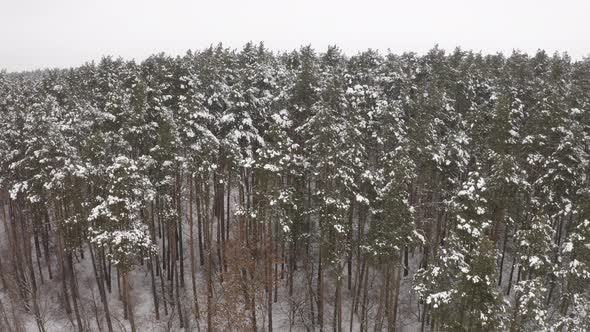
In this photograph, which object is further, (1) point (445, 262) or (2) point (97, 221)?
(2) point (97, 221)

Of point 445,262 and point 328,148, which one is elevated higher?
point 328,148

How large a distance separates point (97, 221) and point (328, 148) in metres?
13.6

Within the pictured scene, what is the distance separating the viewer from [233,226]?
121 ft

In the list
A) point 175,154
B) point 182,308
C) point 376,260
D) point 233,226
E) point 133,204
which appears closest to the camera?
point 133,204

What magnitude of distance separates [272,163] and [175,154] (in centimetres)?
659

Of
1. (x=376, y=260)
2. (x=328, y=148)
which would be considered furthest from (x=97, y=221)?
(x=376, y=260)

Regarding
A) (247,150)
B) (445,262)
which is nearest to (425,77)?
(247,150)

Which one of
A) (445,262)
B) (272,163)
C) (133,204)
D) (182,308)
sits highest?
(272,163)

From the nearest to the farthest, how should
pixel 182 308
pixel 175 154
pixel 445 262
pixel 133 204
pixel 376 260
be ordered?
pixel 445 262
pixel 133 204
pixel 376 260
pixel 175 154
pixel 182 308

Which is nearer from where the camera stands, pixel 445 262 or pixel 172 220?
pixel 445 262

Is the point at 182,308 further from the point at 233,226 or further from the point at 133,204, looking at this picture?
the point at 133,204

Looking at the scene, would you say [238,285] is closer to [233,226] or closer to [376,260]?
[376,260]

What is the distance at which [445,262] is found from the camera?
20.1 m

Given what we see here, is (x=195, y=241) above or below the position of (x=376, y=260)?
below
